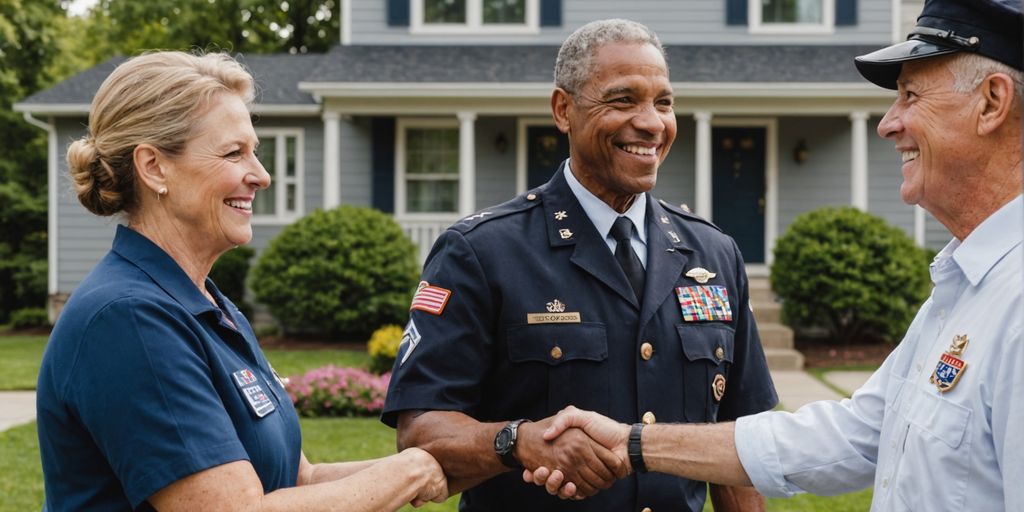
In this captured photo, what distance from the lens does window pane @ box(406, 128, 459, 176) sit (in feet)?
52.4

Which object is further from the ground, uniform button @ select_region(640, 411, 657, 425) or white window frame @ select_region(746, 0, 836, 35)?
white window frame @ select_region(746, 0, 836, 35)

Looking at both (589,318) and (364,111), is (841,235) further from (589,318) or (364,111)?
(589,318)

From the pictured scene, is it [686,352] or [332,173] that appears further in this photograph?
[332,173]

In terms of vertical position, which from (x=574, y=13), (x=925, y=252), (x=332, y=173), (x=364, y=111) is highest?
(x=574, y=13)

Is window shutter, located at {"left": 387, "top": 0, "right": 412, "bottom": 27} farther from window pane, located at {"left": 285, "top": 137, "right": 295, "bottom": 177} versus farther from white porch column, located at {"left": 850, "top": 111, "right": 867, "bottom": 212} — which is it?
white porch column, located at {"left": 850, "top": 111, "right": 867, "bottom": 212}

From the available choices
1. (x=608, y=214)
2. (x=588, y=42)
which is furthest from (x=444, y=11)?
(x=608, y=214)

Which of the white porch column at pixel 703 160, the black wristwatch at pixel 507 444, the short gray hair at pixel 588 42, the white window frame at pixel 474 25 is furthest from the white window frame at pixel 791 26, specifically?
the black wristwatch at pixel 507 444

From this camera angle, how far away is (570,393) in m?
2.84

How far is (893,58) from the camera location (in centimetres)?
238

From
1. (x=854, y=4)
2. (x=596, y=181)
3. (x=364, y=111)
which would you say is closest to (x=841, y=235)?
(x=854, y=4)

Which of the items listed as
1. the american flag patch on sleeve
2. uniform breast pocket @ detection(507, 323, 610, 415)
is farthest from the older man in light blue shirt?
the american flag patch on sleeve

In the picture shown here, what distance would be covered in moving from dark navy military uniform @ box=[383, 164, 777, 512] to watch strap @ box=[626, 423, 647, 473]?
10cm

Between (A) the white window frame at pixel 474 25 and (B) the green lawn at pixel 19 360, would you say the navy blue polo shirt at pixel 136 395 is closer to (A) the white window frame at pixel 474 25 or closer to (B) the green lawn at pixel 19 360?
(B) the green lawn at pixel 19 360

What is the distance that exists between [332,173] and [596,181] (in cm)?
1219
